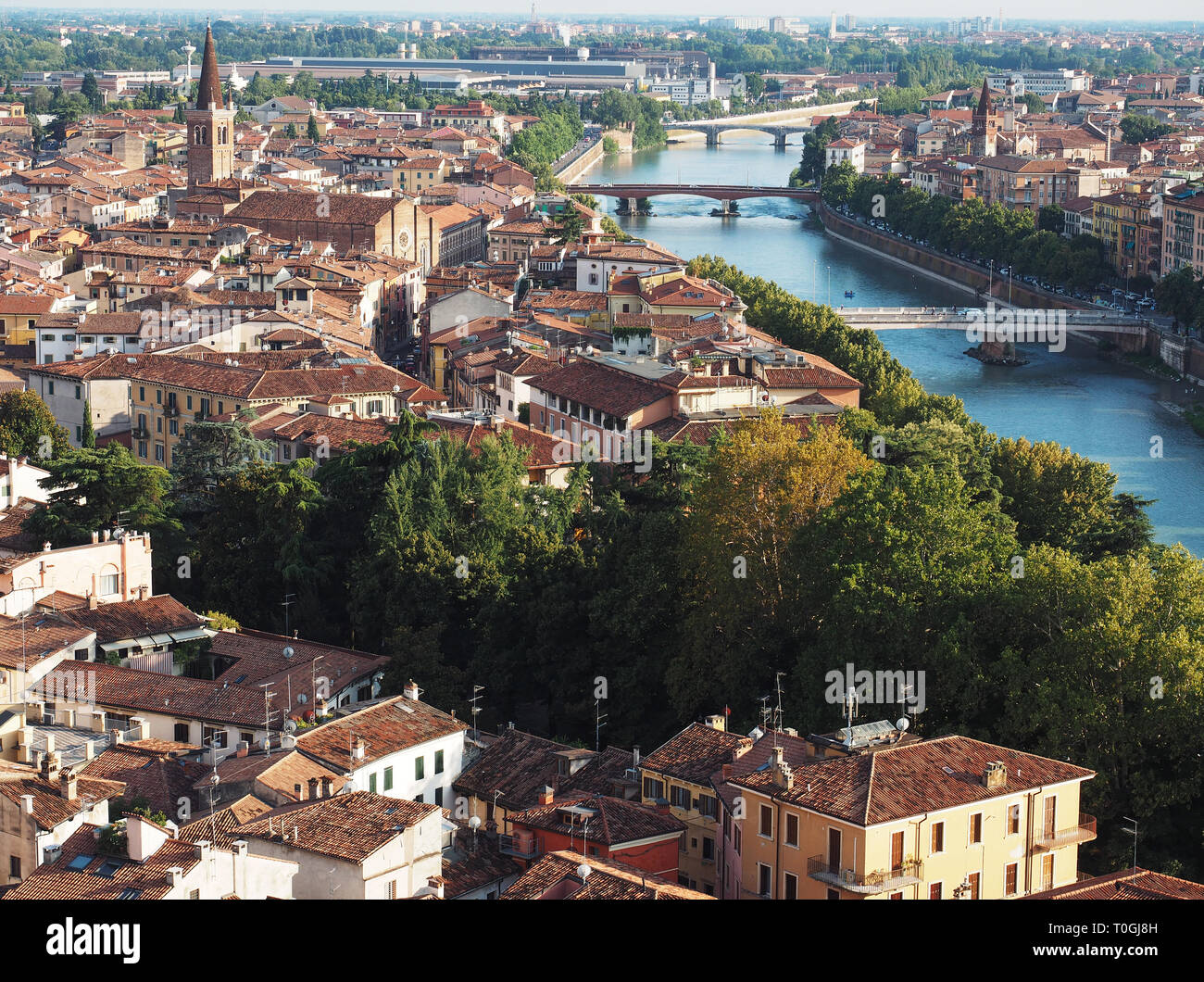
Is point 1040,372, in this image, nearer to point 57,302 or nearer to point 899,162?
point 57,302

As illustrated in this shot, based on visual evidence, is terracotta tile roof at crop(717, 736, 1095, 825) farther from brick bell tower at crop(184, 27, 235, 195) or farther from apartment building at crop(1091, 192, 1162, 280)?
brick bell tower at crop(184, 27, 235, 195)

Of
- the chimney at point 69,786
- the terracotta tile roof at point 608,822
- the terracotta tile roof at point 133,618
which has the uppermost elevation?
the chimney at point 69,786

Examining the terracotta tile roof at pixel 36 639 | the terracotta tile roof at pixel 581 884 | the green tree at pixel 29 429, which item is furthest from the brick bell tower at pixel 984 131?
the terracotta tile roof at pixel 581 884

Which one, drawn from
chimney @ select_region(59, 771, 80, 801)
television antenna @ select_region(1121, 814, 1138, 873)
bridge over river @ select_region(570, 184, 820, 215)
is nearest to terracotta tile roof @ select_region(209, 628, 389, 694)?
chimney @ select_region(59, 771, 80, 801)

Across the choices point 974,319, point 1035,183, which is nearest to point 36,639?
point 974,319

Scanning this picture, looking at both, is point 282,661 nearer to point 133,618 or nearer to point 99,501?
point 133,618

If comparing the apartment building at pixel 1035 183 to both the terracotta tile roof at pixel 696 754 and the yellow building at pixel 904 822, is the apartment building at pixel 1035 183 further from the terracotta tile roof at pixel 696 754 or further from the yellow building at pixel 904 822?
the yellow building at pixel 904 822
